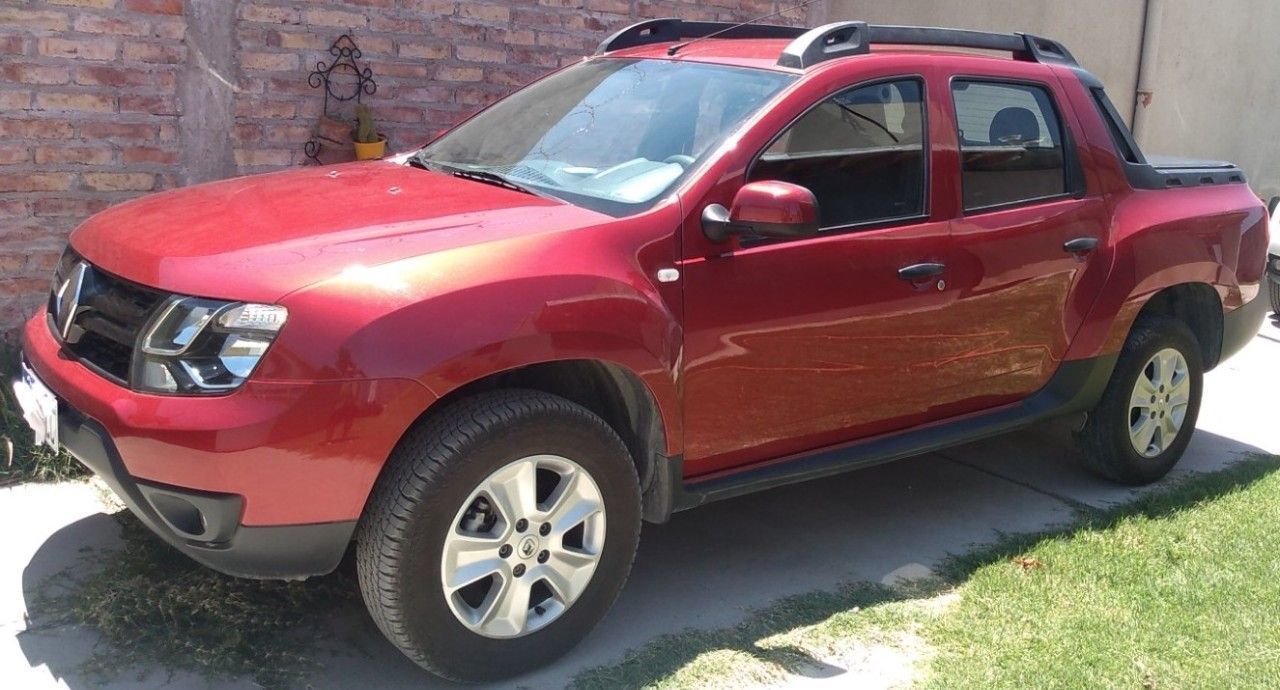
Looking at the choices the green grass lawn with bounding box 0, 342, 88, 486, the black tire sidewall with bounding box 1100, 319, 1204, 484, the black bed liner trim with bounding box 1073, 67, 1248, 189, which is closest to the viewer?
the green grass lawn with bounding box 0, 342, 88, 486

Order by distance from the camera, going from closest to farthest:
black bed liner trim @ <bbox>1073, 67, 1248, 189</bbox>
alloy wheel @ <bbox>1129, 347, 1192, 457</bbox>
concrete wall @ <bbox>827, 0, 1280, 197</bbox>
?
black bed liner trim @ <bbox>1073, 67, 1248, 189</bbox>
alloy wheel @ <bbox>1129, 347, 1192, 457</bbox>
concrete wall @ <bbox>827, 0, 1280, 197</bbox>

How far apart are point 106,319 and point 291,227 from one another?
557 millimetres

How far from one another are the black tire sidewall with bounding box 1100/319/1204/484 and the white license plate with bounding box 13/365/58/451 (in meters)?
4.01

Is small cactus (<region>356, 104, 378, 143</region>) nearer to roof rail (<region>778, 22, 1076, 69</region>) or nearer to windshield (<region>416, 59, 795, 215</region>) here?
windshield (<region>416, 59, 795, 215</region>)

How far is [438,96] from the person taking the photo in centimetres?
666

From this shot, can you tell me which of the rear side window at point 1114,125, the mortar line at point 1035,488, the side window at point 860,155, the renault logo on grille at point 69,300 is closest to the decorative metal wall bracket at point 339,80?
the renault logo on grille at point 69,300

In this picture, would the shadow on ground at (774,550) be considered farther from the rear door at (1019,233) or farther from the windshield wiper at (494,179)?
the windshield wiper at (494,179)

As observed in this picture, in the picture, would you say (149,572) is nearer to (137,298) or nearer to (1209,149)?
(137,298)

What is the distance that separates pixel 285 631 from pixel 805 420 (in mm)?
1738

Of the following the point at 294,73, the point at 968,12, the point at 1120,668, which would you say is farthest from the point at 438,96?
the point at 968,12

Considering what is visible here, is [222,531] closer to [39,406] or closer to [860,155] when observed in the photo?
[39,406]

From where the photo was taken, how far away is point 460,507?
333 cm

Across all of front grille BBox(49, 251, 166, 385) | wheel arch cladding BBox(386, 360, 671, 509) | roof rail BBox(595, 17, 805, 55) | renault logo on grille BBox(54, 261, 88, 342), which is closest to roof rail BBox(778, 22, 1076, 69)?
roof rail BBox(595, 17, 805, 55)

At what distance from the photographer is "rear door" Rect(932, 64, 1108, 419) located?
4543 mm
